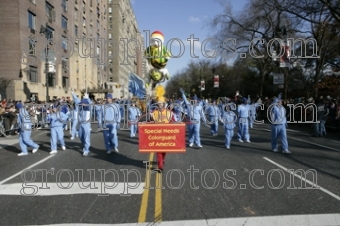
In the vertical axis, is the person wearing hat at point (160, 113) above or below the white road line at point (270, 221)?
above

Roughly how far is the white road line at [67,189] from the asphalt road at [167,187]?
0.02 meters

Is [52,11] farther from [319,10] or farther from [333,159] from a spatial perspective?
[333,159]

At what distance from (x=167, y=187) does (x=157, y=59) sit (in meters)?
3.07

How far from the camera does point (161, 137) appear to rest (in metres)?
6.30

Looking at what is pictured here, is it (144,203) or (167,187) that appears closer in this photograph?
(144,203)

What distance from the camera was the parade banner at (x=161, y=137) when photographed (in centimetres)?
625

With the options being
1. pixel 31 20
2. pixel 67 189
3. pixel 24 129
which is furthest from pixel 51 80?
pixel 67 189

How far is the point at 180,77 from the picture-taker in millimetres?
65688

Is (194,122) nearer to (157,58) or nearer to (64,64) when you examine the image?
(157,58)

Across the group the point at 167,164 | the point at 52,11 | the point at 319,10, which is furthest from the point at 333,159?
the point at 52,11

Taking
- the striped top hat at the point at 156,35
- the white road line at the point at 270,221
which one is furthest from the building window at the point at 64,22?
the white road line at the point at 270,221

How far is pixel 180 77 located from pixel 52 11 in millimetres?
34634

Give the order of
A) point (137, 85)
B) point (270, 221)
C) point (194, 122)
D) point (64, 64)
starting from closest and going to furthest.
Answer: point (270, 221)
point (137, 85)
point (194, 122)
point (64, 64)

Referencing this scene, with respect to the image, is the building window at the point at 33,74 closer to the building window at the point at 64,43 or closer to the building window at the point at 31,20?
the building window at the point at 31,20
